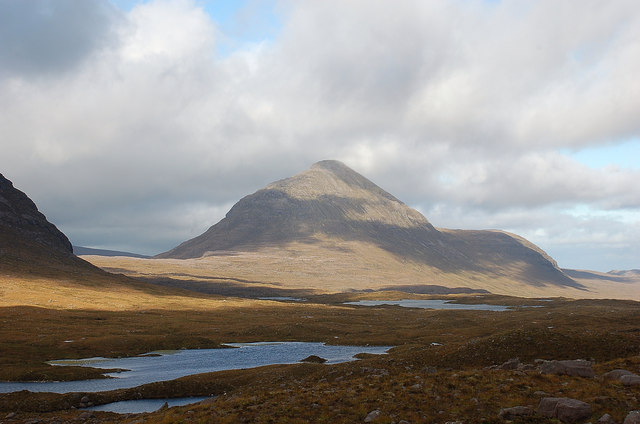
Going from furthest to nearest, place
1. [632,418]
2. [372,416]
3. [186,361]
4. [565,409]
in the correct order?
[186,361]
[372,416]
[565,409]
[632,418]

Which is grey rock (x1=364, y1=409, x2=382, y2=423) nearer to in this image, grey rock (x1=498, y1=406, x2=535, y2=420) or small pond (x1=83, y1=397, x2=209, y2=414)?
grey rock (x1=498, y1=406, x2=535, y2=420)

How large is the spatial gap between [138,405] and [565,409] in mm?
43508

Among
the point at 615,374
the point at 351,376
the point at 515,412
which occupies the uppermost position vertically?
the point at 615,374

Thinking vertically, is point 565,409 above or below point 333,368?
above

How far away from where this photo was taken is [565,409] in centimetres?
2369

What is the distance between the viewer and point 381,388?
3475 cm

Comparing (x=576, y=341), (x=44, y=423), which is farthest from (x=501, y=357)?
(x=44, y=423)

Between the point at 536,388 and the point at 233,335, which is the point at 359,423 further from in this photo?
the point at 233,335

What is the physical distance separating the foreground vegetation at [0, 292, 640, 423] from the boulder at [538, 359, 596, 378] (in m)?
1.23

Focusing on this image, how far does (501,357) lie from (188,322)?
103m

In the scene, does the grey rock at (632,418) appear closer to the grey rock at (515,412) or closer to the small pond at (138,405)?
the grey rock at (515,412)

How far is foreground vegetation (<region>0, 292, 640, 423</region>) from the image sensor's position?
2866cm

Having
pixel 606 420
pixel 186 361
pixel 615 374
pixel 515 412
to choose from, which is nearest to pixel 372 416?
pixel 515 412

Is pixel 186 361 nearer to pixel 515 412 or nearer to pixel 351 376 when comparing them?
pixel 351 376
